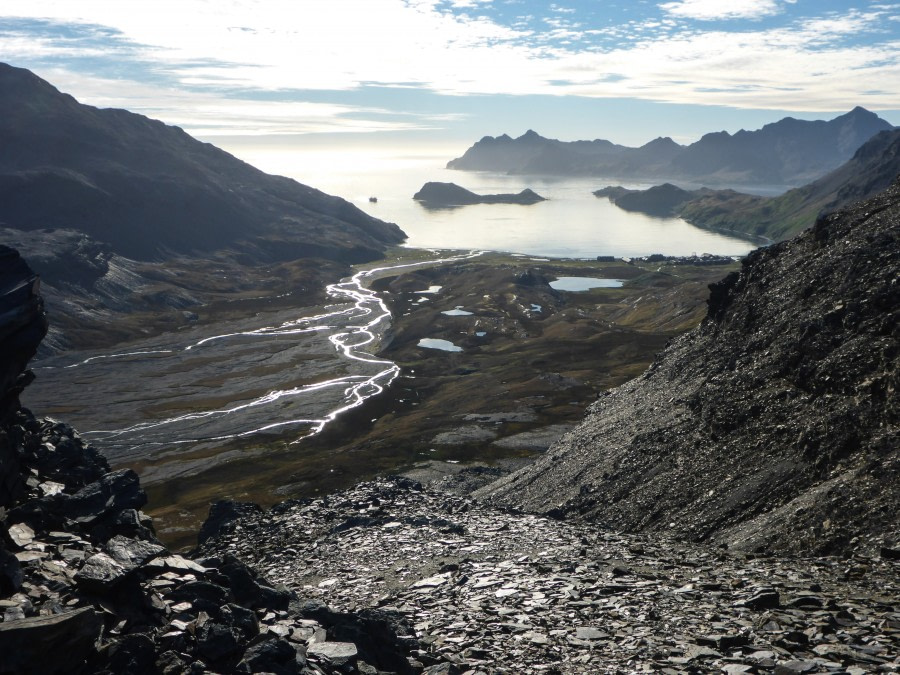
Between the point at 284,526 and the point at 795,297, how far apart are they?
4508 cm

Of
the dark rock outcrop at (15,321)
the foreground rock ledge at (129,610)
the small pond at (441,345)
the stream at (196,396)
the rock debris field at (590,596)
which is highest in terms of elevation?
the dark rock outcrop at (15,321)

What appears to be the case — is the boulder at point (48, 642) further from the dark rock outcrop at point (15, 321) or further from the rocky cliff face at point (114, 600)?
the dark rock outcrop at point (15, 321)

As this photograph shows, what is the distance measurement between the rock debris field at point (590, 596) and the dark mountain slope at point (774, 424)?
17.6ft

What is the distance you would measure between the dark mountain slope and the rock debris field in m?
5.37

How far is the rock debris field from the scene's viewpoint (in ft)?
79.4

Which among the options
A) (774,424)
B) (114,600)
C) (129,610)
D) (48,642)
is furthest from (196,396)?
(48,642)

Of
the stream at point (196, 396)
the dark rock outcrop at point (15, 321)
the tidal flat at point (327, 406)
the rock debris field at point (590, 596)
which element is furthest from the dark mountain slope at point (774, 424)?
the stream at point (196, 396)

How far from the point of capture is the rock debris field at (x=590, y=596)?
24.2 m

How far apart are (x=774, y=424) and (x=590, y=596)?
2482 cm

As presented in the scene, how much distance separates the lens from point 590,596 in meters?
31.9

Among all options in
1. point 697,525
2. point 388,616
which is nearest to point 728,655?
point 388,616

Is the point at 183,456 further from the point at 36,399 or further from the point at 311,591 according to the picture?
the point at 311,591

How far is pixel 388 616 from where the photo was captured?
31.5m

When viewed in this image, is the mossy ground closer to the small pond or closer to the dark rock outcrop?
the small pond
